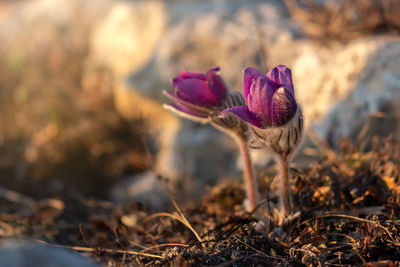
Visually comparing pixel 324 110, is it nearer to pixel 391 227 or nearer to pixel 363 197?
pixel 363 197

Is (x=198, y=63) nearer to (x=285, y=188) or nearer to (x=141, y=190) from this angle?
(x=141, y=190)

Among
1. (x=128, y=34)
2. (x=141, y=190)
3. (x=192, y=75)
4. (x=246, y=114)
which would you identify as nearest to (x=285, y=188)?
(x=246, y=114)

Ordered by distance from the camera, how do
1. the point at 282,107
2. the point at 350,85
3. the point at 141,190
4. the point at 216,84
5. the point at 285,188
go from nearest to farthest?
the point at 282,107, the point at 285,188, the point at 216,84, the point at 350,85, the point at 141,190

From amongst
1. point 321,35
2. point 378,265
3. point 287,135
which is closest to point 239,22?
point 321,35

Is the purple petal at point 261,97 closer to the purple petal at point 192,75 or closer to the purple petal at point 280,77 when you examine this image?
the purple petal at point 280,77

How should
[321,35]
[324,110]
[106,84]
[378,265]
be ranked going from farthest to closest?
[106,84] < [321,35] < [324,110] < [378,265]

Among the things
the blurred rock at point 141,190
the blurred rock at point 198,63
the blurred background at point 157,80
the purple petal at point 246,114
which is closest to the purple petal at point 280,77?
the purple petal at point 246,114

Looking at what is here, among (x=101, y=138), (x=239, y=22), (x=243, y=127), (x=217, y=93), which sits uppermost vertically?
(x=239, y=22)

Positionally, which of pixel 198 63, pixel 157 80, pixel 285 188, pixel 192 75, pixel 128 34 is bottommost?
pixel 285 188
